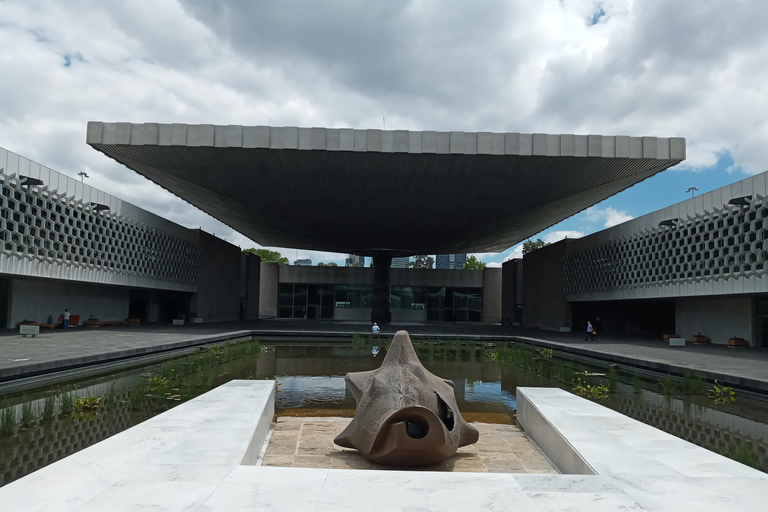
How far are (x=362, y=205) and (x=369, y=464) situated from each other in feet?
71.6

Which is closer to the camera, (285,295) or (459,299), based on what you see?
(459,299)

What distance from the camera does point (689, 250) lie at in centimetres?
2191

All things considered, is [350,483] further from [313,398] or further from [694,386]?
[694,386]

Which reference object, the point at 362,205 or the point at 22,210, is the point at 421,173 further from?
the point at 22,210

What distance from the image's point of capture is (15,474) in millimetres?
5484

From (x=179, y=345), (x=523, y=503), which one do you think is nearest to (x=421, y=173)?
(x=179, y=345)

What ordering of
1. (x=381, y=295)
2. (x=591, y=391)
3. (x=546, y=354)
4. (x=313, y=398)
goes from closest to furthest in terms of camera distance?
1. (x=313, y=398)
2. (x=591, y=391)
3. (x=546, y=354)
4. (x=381, y=295)

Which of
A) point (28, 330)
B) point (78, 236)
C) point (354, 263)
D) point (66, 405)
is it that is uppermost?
point (354, 263)

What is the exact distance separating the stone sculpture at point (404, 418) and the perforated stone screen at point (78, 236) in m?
16.7

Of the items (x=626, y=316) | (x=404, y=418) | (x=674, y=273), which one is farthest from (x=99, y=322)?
(x=626, y=316)

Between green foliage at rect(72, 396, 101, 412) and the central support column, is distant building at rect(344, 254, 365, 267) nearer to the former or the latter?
the central support column

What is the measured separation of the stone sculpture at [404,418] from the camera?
539 cm

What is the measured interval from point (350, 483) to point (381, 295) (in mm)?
35033

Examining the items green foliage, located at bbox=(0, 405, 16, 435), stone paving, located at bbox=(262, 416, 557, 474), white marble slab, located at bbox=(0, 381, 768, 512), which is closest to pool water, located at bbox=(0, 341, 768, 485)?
green foliage, located at bbox=(0, 405, 16, 435)
